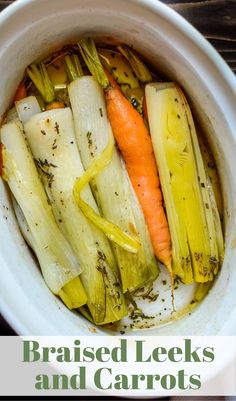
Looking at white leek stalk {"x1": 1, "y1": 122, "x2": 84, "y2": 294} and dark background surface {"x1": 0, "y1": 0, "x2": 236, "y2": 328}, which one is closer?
white leek stalk {"x1": 1, "y1": 122, "x2": 84, "y2": 294}

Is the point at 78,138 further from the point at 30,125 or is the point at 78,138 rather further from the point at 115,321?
the point at 115,321

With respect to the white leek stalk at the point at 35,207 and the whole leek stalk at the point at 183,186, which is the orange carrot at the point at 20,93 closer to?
the white leek stalk at the point at 35,207

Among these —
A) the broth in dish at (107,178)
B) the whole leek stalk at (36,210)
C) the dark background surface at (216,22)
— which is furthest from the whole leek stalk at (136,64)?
the whole leek stalk at (36,210)

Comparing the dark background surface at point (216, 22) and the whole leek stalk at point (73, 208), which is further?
the dark background surface at point (216, 22)

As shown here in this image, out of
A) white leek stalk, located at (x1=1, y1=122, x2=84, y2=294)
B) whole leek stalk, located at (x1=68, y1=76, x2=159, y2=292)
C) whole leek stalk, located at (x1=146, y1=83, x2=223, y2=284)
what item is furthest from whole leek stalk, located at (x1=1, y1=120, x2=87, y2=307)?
whole leek stalk, located at (x1=146, y1=83, x2=223, y2=284)

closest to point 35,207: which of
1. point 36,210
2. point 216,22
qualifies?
point 36,210

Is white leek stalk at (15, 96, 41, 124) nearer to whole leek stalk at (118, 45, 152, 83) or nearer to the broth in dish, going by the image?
the broth in dish
